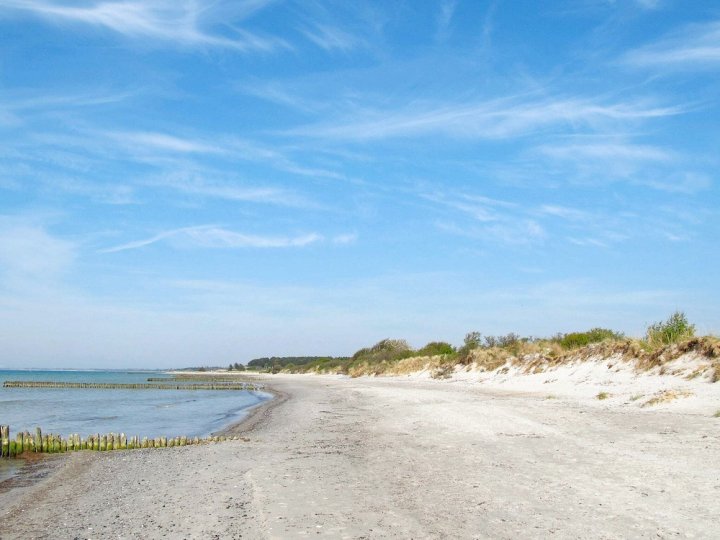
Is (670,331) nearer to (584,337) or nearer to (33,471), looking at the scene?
(584,337)

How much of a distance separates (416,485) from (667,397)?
10.8 metres

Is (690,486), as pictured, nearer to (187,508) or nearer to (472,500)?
(472,500)

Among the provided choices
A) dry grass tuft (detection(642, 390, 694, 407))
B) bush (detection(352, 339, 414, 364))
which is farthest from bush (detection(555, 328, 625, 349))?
bush (detection(352, 339, 414, 364))

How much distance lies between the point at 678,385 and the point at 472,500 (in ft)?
43.1

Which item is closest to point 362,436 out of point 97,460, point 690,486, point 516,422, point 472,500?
point 516,422

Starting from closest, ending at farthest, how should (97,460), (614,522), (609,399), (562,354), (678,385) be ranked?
(614,522)
(97,460)
(678,385)
(609,399)
(562,354)

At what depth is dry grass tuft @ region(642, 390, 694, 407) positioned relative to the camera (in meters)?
16.5

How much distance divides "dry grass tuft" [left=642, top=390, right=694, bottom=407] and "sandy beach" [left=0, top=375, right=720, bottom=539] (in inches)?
34.0

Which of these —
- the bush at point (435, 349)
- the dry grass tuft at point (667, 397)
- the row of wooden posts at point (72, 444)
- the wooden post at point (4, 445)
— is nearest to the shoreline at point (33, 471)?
the row of wooden posts at point (72, 444)

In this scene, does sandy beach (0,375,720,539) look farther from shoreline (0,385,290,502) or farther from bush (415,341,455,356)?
bush (415,341,455,356)

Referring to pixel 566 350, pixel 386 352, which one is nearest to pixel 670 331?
pixel 566 350

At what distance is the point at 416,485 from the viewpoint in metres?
9.23

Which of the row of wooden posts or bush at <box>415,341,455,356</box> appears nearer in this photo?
the row of wooden posts

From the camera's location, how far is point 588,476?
362 inches
